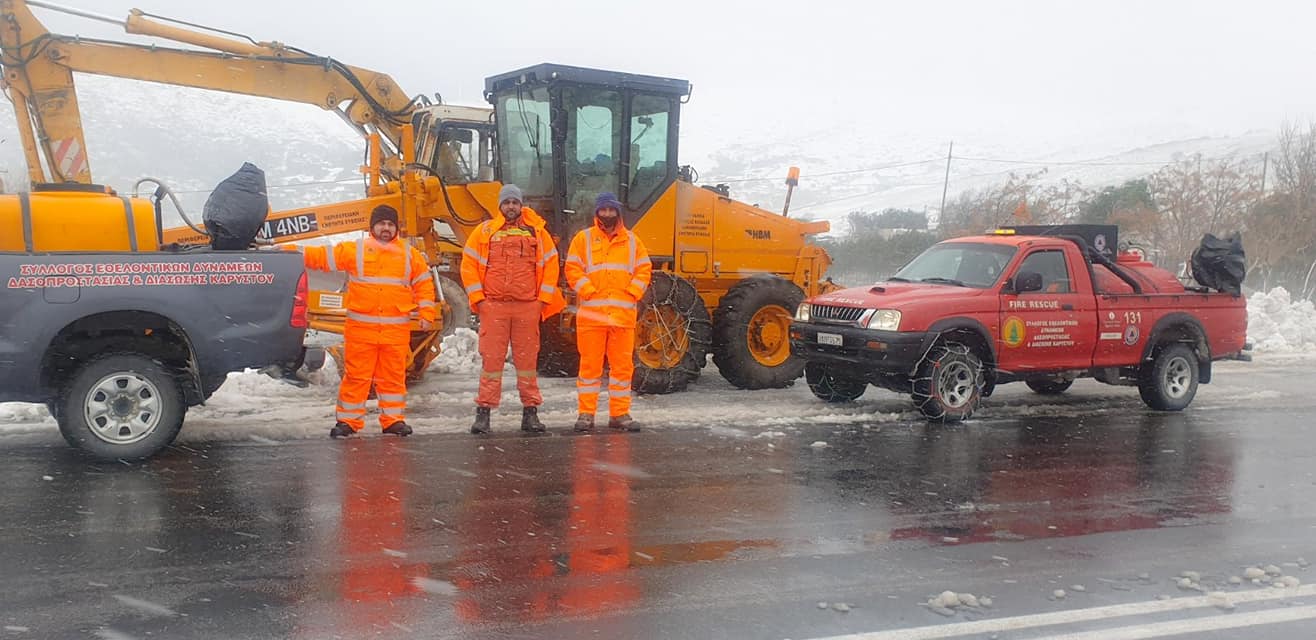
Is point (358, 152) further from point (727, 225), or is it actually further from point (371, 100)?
point (727, 225)

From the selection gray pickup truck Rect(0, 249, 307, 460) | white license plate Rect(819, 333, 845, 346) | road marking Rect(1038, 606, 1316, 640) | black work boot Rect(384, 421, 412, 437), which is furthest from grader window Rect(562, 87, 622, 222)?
road marking Rect(1038, 606, 1316, 640)

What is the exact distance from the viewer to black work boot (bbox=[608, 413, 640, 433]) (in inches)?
344

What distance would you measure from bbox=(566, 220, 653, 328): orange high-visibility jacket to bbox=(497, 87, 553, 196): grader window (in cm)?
219

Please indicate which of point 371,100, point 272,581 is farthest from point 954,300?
point 371,100

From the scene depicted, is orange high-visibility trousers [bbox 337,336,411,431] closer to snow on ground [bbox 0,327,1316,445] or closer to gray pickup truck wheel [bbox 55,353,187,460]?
snow on ground [bbox 0,327,1316,445]

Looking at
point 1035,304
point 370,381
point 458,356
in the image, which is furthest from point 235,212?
point 1035,304

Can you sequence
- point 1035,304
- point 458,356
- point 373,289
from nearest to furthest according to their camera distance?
point 373,289
point 1035,304
point 458,356

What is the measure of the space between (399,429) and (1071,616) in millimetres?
5264

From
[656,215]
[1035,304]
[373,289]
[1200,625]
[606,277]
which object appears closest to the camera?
[1200,625]

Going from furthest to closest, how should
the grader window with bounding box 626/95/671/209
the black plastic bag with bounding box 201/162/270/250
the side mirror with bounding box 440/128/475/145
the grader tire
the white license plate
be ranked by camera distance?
the side mirror with bounding box 440/128/475/145 < the grader tire < the grader window with bounding box 626/95/671/209 < the white license plate < the black plastic bag with bounding box 201/162/270/250

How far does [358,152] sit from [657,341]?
7.07 m

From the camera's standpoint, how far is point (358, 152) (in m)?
15.7

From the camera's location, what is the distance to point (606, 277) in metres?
8.76

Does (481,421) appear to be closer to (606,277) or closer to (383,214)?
(606,277)
